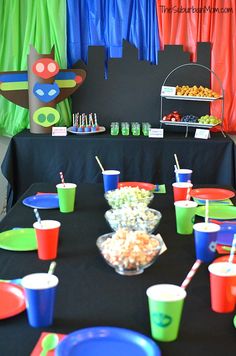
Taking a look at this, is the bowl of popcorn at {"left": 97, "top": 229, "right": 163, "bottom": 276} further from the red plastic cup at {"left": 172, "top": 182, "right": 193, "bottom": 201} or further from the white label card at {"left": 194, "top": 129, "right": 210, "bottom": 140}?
the white label card at {"left": 194, "top": 129, "right": 210, "bottom": 140}

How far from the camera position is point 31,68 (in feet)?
12.0

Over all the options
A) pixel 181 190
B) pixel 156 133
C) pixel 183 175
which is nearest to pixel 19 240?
pixel 181 190

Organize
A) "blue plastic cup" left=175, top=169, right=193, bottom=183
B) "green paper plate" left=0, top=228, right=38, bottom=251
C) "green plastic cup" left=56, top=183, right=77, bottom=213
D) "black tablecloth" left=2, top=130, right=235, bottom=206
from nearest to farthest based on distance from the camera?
1. "green paper plate" left=0, top=228, right=38, bottom=251
2. "green plastic cup" left=56, top=183, right=77, bottom=213
3. "blue plastic cup" left=175, top=169, right=193, bottom=183
4. "black tablecloth" left=2, top=130, right=235, bottom=206

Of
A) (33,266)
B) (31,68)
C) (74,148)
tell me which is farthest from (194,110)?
(33,266)

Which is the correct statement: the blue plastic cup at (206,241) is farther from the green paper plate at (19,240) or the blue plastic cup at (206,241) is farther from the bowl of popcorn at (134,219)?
the green paper plate at (19,240)

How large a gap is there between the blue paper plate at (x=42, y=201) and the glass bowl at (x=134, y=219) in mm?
460

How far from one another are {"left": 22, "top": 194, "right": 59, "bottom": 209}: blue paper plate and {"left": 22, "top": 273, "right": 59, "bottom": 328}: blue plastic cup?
35.8 inches

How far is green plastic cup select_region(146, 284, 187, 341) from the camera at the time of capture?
1.04 metres

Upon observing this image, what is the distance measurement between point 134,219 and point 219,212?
517 millimetres

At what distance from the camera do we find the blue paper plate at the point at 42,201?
6.72ft

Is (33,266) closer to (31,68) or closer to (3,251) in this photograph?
(3,251)

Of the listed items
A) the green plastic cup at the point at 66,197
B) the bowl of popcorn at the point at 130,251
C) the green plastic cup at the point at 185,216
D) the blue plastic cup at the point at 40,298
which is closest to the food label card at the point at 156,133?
the green plastic cup at the point at 66,197

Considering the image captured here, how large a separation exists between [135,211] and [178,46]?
2582mm

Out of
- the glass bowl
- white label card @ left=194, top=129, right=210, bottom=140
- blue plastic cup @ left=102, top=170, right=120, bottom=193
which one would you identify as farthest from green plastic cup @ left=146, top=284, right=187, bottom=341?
white label card @ left=194, top=129, right=210, bottom=140
